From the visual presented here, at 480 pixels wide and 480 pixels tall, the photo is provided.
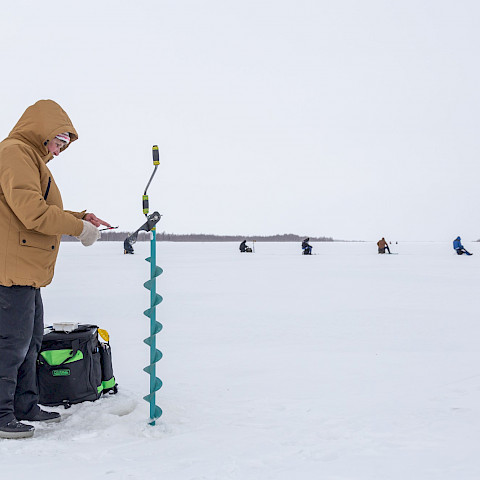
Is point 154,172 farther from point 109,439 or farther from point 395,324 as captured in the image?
point 395,324

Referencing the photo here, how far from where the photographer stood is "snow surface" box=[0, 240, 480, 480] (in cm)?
250

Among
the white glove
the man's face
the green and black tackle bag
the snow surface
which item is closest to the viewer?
the snow surface

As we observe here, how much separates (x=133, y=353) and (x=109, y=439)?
94.6 inches

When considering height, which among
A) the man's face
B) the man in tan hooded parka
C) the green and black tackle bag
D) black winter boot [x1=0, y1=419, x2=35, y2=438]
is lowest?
black winter boot [x1=0, y1=419, x2=35, y2=438]

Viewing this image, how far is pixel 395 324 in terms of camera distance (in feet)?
22.2

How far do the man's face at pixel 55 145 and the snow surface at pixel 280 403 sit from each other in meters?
1.73

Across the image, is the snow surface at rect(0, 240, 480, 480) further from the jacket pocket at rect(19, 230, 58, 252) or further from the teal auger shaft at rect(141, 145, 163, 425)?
the jacket pocket at rect(19, 230, 58, 252)

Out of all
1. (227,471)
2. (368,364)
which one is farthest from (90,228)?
(368,364)

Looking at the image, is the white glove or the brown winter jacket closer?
the brown winter jacket

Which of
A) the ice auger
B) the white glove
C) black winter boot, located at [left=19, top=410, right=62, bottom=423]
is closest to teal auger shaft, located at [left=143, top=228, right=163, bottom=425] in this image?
the ice auger

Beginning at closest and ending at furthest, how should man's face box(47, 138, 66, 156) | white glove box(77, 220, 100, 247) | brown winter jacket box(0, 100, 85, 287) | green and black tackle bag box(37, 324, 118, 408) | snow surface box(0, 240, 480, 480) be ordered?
snow surface box(0, 240, 480, 480)
brown winter jacket box(0, 100, 85, 287)
white glove box(77, 220, 100, 247)
man's face box(47, 138, 66, 156)
green and black tackle bag box(37, 324, 118, 408)

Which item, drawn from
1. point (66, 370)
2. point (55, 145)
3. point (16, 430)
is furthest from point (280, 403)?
point (55, 145)

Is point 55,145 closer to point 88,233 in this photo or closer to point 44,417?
point 88,233

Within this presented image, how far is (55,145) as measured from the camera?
311 cm
